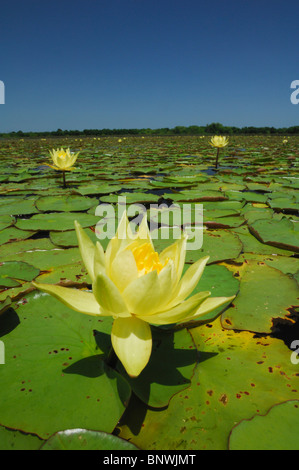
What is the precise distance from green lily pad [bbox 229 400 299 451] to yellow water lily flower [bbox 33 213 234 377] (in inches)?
12.0

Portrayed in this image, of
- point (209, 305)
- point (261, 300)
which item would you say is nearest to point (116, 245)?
point (209, 305)

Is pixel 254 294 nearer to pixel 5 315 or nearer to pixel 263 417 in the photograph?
pixel 263 417

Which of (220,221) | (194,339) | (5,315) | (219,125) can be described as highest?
(219,125)

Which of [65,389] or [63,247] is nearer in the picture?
[65,389]

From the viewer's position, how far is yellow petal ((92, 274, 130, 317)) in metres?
0.65

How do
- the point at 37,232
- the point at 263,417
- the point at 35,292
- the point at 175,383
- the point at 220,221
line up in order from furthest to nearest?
the point at 220,221
the point at 37,232
the point at 35,292
the point at 175,383
the point at 263,417

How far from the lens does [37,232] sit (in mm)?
2186

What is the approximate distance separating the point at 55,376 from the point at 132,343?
300mm

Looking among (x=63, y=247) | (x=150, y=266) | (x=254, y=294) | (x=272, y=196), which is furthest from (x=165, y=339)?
(x=272, y=196)

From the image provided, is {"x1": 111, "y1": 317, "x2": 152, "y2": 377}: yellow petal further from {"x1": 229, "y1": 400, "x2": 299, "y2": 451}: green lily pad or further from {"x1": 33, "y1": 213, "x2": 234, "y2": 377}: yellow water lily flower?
{"x1": 229, "y1": 400, "x2": 299, "y2": 451}: green lily pad

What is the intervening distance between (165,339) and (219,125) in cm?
4003

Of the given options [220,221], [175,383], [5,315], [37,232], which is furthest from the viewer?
[220,221]

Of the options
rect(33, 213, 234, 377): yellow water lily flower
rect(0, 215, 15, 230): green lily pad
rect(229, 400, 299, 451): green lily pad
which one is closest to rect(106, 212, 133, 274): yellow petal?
rect(33, 213, 234, 377): yellow water lily flower

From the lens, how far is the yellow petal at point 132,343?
675 mm
